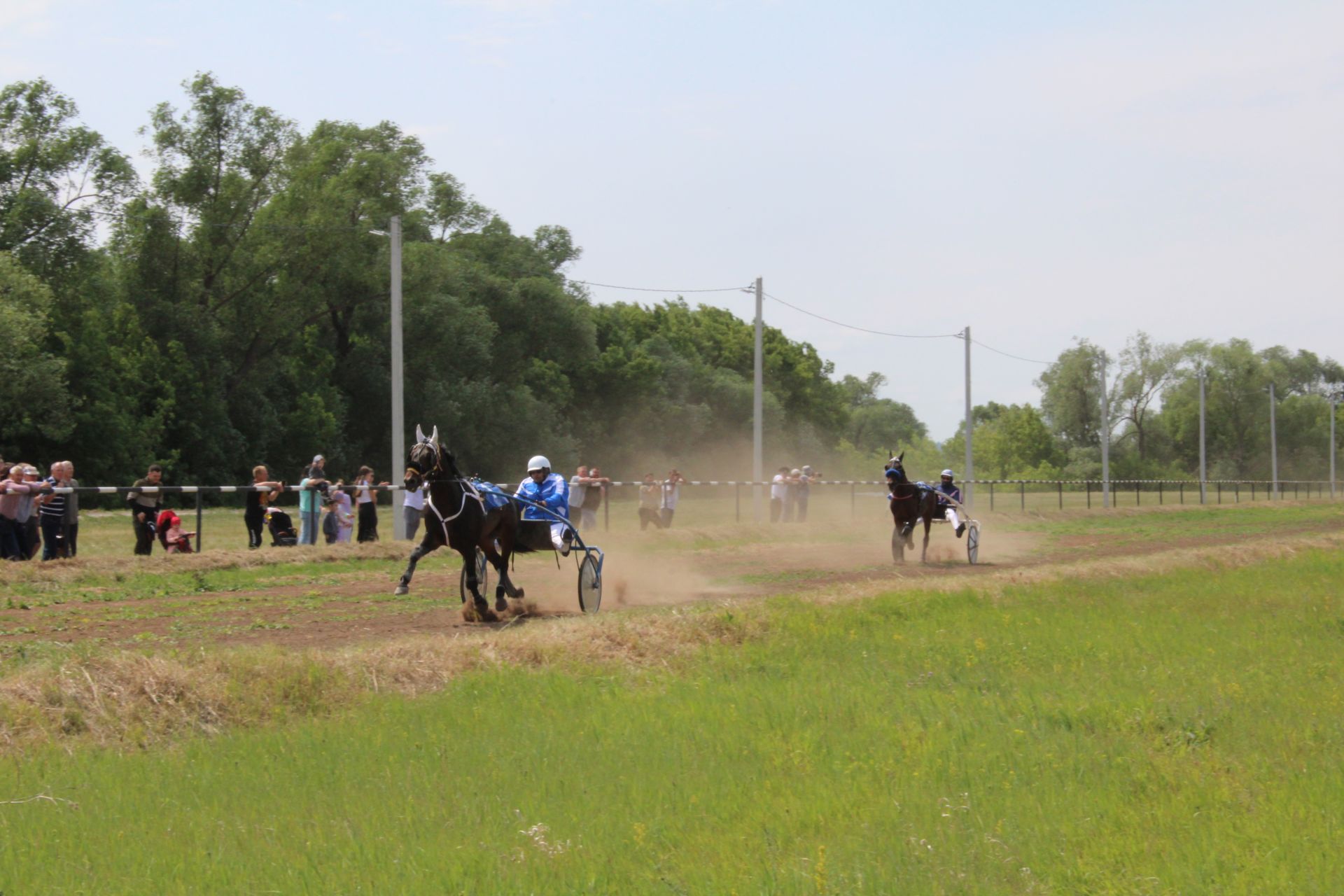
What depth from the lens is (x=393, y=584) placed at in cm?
1888

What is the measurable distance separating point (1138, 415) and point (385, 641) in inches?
4316

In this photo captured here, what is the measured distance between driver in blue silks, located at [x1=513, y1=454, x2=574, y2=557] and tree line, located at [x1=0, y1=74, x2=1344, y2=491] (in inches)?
1149

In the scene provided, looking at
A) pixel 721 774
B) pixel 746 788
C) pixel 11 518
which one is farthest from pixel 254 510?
pixel 746 788

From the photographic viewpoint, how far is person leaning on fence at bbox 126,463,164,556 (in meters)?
21.5

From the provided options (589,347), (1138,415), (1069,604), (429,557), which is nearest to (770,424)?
(589,347)

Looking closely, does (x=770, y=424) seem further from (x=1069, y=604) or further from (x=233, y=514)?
(x=1069, y=604)

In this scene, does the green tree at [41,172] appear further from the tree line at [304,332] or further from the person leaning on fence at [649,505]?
the person leaning on fence at [649,505]

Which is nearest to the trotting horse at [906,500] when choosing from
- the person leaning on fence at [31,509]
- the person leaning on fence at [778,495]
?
the person leaning on fence at [31,509]

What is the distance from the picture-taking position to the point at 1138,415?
372ft

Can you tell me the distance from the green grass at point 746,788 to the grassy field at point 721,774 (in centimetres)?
2

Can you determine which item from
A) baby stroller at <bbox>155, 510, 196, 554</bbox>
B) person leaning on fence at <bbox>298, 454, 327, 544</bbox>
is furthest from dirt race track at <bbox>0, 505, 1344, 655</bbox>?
baby stroller at <bbox>155, 510, 196, 554</bbox>

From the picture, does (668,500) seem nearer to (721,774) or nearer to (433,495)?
(433,495)

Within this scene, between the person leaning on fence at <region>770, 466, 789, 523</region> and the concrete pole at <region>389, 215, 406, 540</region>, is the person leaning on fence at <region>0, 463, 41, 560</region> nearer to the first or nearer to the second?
the concrete pole at <region>389, 215, 406, 540</region>

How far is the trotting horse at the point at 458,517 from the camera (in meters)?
13.8
